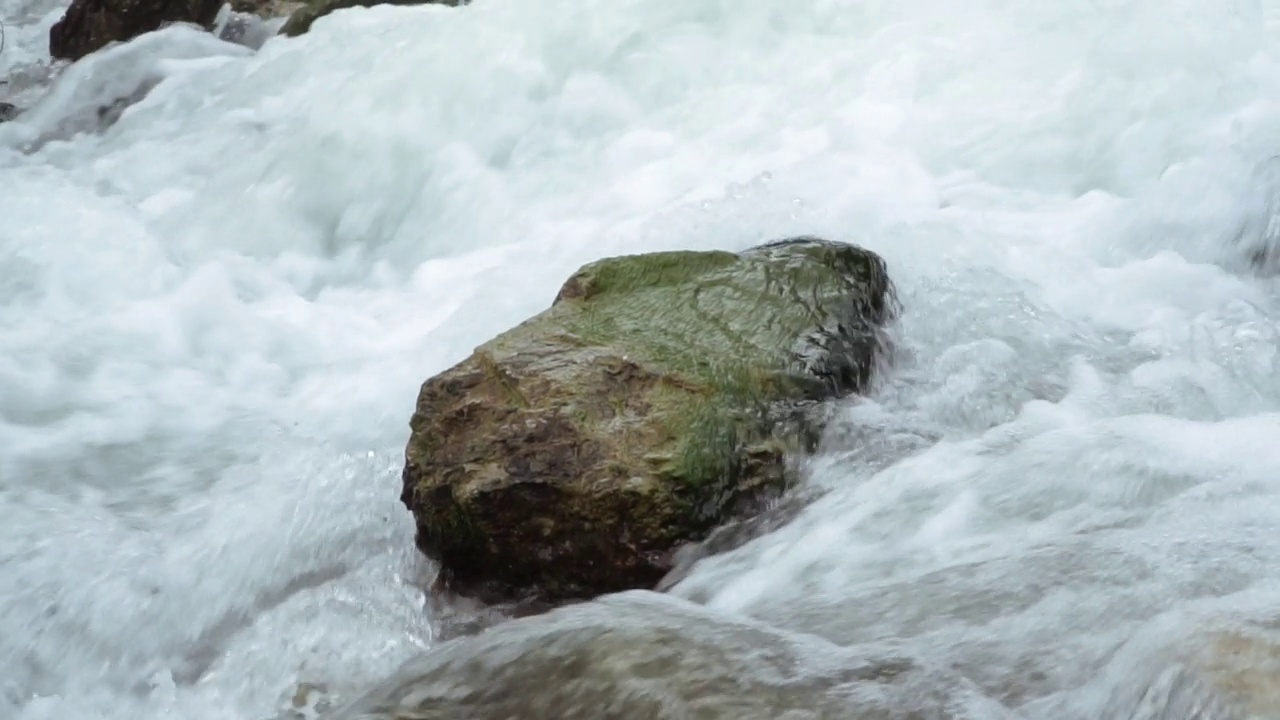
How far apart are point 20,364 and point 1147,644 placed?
4.50m

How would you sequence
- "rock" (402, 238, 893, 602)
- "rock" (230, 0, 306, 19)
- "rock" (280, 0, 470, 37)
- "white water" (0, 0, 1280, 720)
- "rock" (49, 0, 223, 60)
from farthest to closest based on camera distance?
"rock" (49, 0, 223, 60) → "rock" (230, 0, 306, 19) → "rock" (280, 0, 470, 37) → "rock" (402, 238, 893, 602) → "white water" (0, 0, 1280, 720)

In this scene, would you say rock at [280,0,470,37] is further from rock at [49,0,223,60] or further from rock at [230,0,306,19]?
rock at [49,0,223,60]

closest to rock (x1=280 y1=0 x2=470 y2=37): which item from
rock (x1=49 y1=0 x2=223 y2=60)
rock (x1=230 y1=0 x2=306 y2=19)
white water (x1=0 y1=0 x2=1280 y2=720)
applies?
white water (x1=0 y1=0 x2=1280 y2=720)

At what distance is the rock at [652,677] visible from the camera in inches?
89.9

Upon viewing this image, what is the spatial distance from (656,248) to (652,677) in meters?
2.99

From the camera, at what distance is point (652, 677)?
2346mm

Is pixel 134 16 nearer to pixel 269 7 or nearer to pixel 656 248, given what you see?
pixel 269 7

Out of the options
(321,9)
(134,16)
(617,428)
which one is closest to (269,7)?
(321,9)

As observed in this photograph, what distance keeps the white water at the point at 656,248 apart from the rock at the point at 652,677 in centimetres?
16

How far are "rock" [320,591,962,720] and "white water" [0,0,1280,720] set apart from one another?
0.52ft

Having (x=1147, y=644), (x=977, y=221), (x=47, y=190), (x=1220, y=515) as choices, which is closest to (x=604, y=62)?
(x=977, y=221)

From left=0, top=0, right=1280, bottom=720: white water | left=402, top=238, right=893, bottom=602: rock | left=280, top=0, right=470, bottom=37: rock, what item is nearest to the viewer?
left=0, top=0, right=1280, bottom=720: white water

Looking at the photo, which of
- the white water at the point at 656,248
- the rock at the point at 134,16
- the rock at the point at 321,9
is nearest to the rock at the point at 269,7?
the rock at the point at 134,16

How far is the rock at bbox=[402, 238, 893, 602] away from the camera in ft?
11.2
